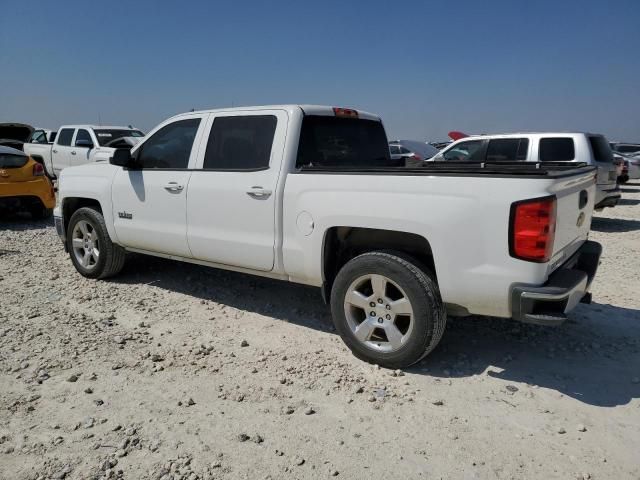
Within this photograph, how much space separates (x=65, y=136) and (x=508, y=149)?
12.3 m

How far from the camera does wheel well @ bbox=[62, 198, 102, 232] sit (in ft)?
18.9

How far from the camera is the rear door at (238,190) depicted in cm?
408

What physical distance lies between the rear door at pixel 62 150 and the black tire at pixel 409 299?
13.2m

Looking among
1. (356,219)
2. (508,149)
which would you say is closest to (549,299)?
(356,219)

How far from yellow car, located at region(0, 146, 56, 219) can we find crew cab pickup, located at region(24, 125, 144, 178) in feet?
11.4

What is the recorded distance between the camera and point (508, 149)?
376 inches

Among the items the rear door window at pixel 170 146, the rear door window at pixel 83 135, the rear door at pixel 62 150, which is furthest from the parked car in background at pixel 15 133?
the rear door window at pixel 170 146

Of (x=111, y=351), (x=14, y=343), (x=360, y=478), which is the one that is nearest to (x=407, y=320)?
(x=360, y=478)

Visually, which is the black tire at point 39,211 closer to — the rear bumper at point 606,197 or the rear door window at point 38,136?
the rear door window at point 38,136

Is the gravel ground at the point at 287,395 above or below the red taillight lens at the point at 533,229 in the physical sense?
below

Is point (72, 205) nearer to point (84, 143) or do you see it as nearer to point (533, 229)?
point (533, 229)

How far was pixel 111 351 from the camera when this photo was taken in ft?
12.8

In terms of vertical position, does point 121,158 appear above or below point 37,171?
above

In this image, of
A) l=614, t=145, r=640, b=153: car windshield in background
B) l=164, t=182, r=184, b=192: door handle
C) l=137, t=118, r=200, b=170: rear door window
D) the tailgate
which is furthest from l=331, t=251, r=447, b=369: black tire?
l=614, t=145, r=640, b=153: car windshield in background
